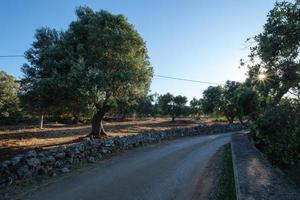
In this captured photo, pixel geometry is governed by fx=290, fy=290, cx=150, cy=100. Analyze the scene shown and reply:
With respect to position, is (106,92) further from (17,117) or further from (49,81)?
(17,117)

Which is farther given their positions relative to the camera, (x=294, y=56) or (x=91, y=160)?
(x=91, y=160)

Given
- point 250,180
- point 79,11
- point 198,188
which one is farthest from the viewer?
point 79,11

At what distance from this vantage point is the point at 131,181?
12.2m

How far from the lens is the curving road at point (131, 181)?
1028 cm

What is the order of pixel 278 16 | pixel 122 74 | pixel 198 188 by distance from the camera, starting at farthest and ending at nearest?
pixel 122 74 < pixel 278 16 < pixel 198 188

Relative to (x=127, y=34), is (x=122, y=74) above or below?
below

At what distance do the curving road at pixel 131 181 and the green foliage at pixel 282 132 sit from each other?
3.37m

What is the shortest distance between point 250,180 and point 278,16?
6.96m

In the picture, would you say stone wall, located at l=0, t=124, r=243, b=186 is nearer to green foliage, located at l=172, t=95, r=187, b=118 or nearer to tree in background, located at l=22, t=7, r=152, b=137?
tree in background, located at l=22, t=7, r=152, b=137

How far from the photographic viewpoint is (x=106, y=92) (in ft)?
88.0

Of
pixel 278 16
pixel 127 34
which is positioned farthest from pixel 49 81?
pixel 278 16

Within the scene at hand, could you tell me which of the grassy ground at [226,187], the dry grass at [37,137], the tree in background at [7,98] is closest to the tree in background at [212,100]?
the dry grass at [37,137]

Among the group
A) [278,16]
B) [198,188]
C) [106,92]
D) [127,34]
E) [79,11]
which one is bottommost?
[198,188]

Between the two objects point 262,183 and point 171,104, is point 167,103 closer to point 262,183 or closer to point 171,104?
point 171,104
